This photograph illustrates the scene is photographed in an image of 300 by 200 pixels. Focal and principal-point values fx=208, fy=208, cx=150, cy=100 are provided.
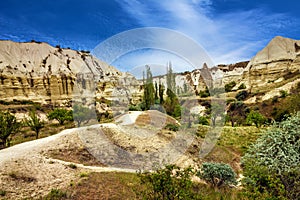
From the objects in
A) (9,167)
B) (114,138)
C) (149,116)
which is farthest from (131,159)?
(149,116)

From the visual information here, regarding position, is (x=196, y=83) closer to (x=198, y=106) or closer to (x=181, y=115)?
(x=198, y=106)

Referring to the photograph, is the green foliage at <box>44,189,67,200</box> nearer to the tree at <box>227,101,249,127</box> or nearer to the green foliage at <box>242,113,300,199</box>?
the green foliage at <box>242,113,300,199</box>

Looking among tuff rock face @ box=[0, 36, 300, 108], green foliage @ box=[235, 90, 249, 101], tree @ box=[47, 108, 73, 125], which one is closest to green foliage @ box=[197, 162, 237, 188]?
tree @ box=[47, 108, 73, 125]

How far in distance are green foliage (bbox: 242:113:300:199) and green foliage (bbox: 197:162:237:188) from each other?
300 centimetres

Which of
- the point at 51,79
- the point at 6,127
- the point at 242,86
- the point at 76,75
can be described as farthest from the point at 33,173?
the point at 242,86

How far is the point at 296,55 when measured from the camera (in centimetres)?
5966

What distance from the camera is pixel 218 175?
1253 centimetres

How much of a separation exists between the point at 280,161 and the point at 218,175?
5252 millimetres

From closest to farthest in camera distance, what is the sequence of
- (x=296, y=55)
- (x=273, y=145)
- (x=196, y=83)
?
1. (x=273, y=145)
2. (x=296, y=55)
3. (x=196, y=83)

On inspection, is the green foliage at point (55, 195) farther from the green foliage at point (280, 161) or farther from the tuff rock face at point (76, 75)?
the tuff rock face at point (76, 75)

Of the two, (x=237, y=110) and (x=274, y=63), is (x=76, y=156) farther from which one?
(x=274, y=63)

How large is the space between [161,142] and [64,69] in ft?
176

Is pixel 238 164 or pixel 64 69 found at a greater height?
pixel 64 69

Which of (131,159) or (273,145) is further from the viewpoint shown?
(131,159)
